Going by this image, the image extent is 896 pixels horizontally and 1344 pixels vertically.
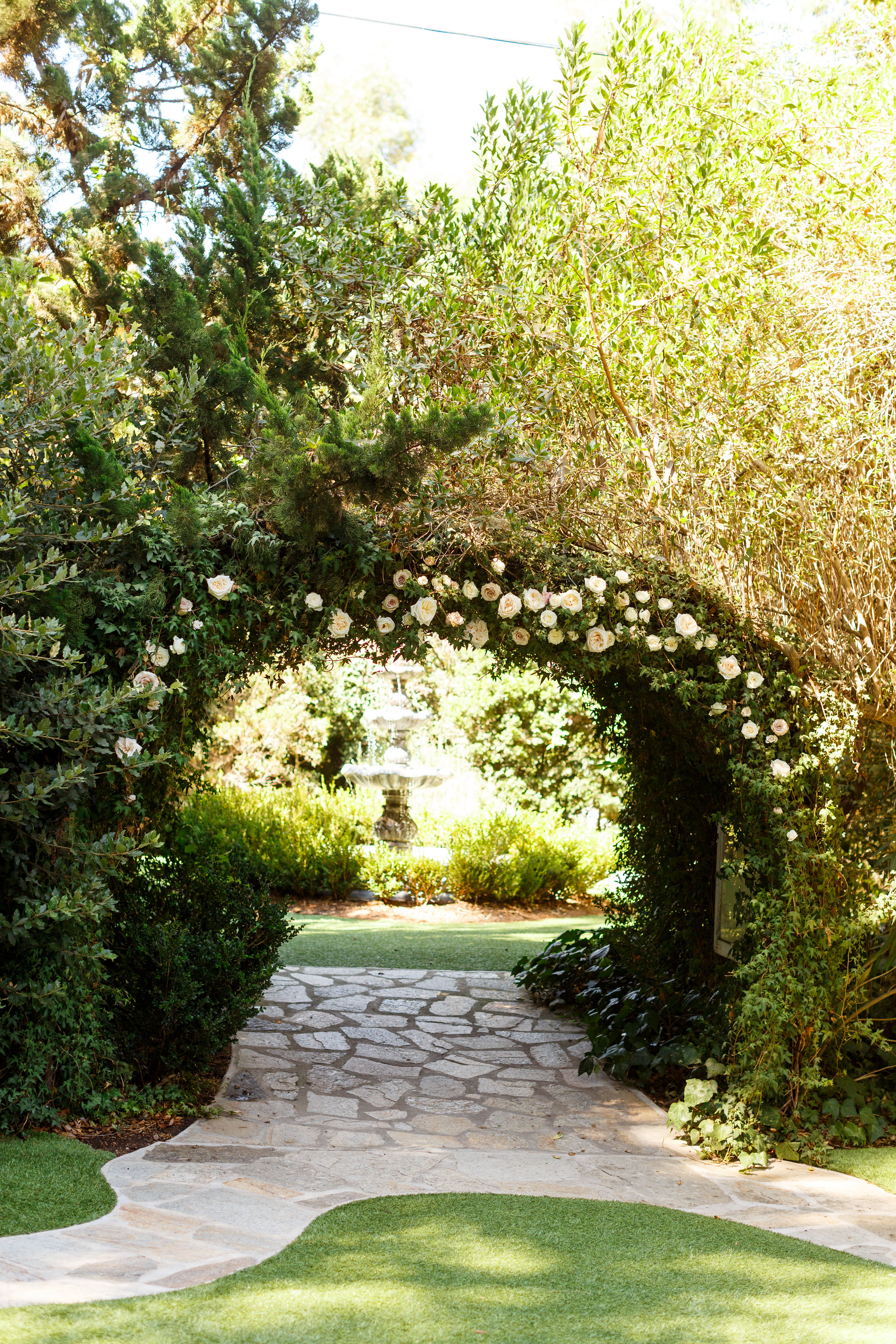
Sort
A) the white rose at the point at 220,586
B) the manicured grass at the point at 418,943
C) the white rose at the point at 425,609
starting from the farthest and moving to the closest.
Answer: the manicured grass at the point at 418,943, the white rose at the point at 425,609, the white rose at the point at 220,586

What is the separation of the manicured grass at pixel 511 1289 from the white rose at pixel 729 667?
2256 mm

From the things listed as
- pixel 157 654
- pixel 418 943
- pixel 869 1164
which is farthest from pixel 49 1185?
pixel 418 943

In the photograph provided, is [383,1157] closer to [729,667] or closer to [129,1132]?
[129,1132]

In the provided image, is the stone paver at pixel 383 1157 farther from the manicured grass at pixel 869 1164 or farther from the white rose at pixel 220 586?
the white rose at pixel 220 586

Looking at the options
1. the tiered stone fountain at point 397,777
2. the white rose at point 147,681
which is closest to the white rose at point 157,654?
the white rose at point 147,681

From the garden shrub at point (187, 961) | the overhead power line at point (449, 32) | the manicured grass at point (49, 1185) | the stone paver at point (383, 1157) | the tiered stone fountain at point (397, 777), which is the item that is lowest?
the stone paver at point (383, 1157)

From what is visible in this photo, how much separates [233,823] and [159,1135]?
6.71 m

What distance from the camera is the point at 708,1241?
371 centimetres

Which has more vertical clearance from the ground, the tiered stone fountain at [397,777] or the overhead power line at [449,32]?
the overhead power line at [449,32]

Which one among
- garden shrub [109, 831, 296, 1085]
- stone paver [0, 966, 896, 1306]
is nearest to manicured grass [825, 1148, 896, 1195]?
stone paver [0, 966, 896, 1306]

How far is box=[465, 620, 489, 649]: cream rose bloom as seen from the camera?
16.3 feet

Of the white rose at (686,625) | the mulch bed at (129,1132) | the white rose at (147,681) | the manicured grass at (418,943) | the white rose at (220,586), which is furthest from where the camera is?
the manicured grass at (418,943)

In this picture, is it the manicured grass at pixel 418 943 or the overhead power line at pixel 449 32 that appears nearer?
the manicured grass at pixel 418 943

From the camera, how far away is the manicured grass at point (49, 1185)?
139 inches
